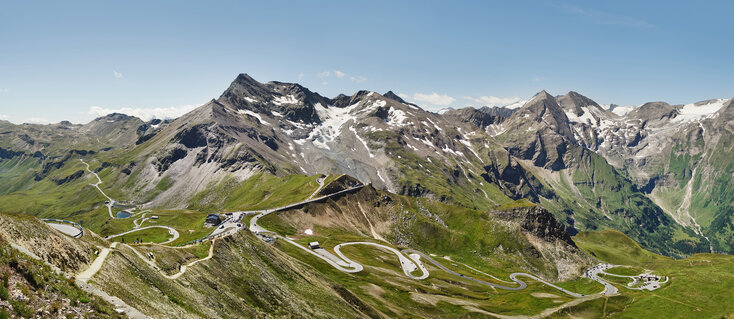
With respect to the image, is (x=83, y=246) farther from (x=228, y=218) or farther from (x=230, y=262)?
(x=228, y=218)

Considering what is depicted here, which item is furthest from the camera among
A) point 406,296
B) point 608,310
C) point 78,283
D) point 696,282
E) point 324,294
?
point 696,282

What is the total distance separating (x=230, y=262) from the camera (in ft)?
220

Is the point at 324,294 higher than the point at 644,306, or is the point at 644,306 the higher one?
the point at 324,294

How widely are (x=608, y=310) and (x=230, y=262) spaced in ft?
533

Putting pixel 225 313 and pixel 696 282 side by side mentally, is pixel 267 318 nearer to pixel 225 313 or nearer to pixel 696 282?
pixel 225 313

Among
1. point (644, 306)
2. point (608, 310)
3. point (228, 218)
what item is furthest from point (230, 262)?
point (644, 306)

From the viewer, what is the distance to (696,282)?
625 ft

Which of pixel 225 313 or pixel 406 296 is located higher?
pixel 225 313

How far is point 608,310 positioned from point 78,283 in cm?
18596

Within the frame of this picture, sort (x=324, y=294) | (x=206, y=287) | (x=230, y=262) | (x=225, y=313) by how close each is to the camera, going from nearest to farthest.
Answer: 1. (x=225, y=313)
2. (x=206, y=287)
3. (x=230, y=262)
4. (x=324, y=294)

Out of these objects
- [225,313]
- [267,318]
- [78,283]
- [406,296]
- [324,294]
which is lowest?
[406,296]

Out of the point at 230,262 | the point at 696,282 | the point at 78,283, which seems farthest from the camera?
the point at 696,282

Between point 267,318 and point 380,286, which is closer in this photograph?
point 267,318

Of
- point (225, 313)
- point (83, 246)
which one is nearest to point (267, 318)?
point (225, 313)
